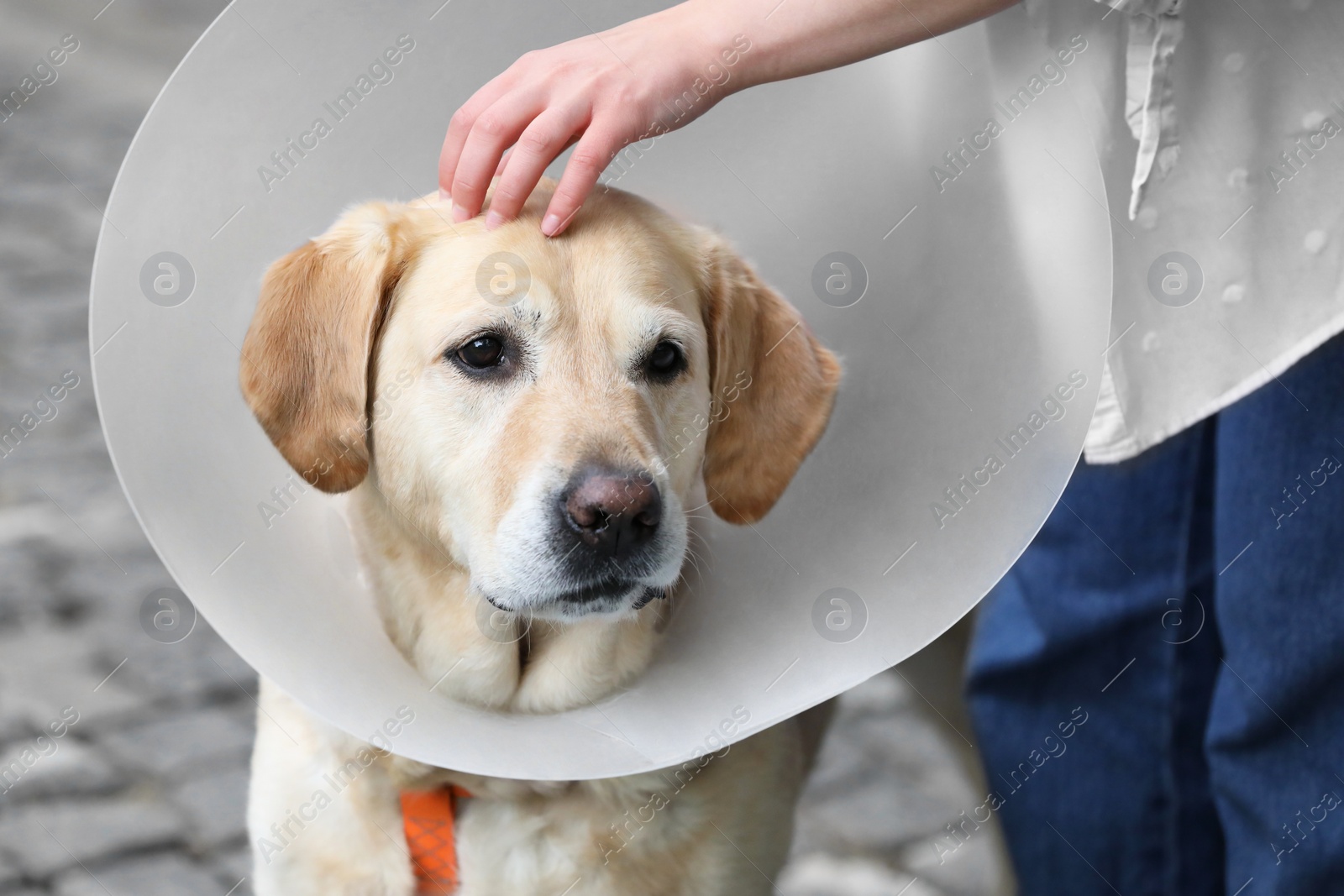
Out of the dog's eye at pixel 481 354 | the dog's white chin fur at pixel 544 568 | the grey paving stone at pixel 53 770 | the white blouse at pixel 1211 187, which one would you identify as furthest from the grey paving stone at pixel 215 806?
the white blouse at pixel 1211 187

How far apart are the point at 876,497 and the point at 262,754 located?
1156mm

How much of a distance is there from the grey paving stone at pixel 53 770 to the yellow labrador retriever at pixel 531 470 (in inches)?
46.1

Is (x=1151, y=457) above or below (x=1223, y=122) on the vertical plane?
below

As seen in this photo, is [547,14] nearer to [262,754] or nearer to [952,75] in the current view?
[952,75]

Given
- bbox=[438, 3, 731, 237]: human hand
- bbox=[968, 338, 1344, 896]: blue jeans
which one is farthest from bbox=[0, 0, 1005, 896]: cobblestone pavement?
bbox=[438, 3, 731, 237]: human hand

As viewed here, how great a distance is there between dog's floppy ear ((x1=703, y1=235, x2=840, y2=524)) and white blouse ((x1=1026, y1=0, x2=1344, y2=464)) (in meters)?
0.49

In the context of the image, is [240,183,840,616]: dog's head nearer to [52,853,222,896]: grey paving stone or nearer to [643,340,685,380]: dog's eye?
[643,340,685,380]: dog's eye

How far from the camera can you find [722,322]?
1.95m

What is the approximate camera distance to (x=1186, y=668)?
2.37 m

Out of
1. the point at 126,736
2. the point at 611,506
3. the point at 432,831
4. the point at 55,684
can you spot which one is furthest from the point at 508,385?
the point at 55,684

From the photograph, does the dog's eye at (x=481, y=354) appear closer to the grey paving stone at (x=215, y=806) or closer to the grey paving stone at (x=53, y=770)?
the grey paving stone at (x=215, y=806)

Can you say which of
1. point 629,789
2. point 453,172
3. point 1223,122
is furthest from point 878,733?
point 453,172

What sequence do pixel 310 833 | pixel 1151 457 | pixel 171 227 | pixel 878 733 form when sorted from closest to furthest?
pixel 171 227
pixel 310 833
pixel 1151 457
pixel 878 733

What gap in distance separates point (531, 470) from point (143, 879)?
1.80m
